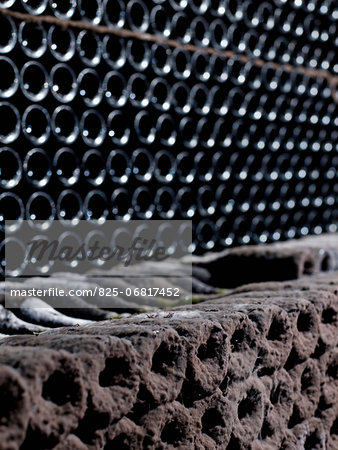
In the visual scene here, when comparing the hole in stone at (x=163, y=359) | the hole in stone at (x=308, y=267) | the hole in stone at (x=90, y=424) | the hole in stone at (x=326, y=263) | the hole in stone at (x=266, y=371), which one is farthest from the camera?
the hole in stone at (x=326, y=263)

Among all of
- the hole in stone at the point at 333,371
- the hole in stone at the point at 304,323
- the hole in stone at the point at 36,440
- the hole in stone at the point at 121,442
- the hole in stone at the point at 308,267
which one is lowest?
the hole in stone at the point at 333,371

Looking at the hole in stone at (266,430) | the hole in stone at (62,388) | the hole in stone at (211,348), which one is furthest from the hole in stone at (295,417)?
the hole in stone at (62,388)

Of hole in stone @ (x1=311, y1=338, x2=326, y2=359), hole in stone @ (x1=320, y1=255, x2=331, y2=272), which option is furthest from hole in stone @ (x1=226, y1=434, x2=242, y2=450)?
hole in stone @ (x1=320, y1=255, x2=331, y2=272)

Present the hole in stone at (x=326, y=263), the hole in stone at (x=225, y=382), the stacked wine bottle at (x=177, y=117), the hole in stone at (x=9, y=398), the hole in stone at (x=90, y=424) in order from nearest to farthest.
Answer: the hole in stone at (x=9, y=398)
the hole in stone at (x=90, y=424)
the hole in stone at (x=225, y=382)
the stacked wine bottle at (x=177, y=117)
the hole in stone at (x=326, y=263)

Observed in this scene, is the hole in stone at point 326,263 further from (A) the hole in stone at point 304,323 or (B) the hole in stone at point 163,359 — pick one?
(B) the hole in stone at point 163,359

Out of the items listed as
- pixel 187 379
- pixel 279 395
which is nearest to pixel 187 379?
pixel 187 379

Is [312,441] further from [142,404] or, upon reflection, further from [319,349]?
[142,404]

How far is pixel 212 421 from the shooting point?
886 millimetres

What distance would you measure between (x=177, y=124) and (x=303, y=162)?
822 mm

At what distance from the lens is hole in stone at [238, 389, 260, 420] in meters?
0.98

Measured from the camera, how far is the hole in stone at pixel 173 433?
32.0 inches

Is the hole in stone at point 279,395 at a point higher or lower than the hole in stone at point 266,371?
lower

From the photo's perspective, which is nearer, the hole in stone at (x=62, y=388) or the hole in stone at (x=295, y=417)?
the hole in stone at (x=62, y=388)

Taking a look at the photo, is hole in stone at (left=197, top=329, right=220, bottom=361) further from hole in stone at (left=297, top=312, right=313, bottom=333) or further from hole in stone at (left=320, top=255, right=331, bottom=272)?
hole in stone at (left=320, top=255, right=331, bottom=272)
